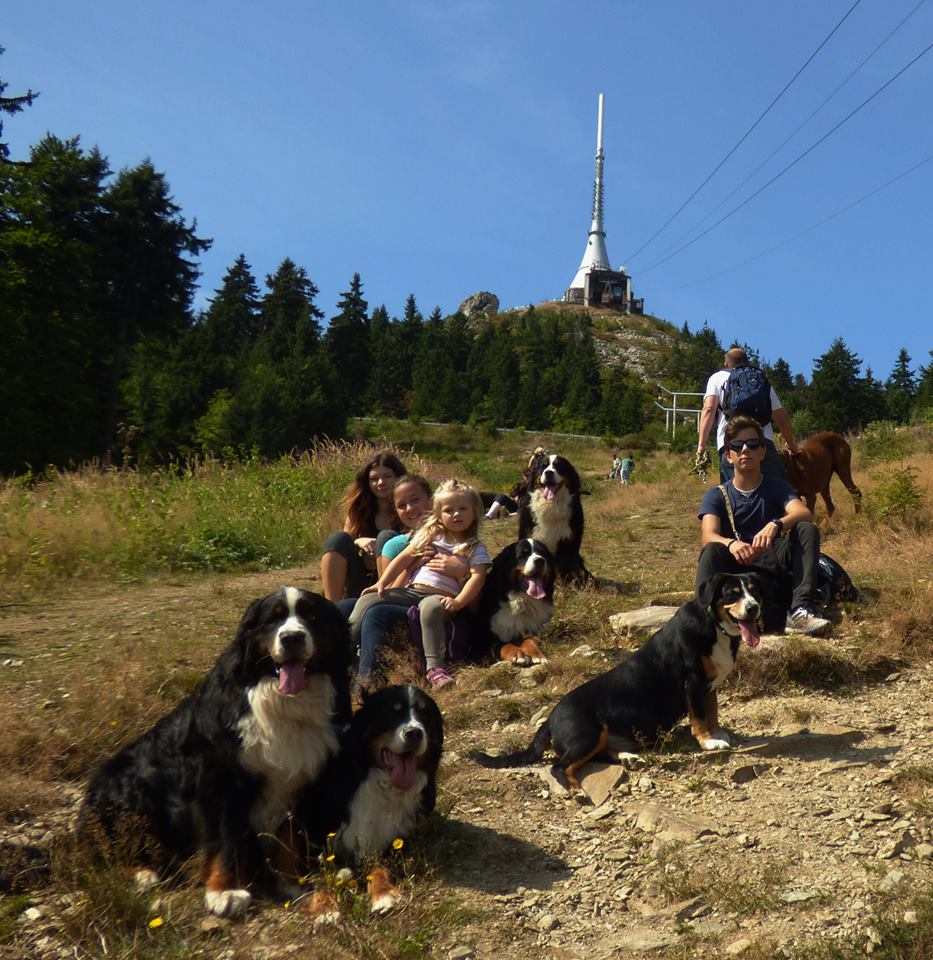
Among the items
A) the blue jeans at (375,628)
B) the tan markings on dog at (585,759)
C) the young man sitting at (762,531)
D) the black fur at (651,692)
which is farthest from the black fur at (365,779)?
the young man sitting at (762,531)

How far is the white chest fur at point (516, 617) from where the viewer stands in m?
6.25

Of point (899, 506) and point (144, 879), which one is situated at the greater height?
point (899, 506)

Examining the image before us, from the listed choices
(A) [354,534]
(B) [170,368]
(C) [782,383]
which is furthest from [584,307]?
(A) [354,534]

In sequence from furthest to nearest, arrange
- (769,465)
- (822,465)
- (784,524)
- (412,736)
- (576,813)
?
(822,465)
(769,465)
(784,524)
(576,813)
(412,736)

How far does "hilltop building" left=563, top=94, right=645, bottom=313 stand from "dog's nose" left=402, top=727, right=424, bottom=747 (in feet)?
384

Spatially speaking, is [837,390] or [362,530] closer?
[362,530]

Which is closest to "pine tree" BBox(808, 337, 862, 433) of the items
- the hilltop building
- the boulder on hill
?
the hilltop building

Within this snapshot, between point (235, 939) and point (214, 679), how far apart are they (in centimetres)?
86

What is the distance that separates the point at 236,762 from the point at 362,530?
3484mm

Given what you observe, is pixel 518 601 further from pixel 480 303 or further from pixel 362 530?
pixel 480 303

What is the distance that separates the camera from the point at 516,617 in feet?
20.5

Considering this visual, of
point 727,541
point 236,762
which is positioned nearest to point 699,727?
point 727,541

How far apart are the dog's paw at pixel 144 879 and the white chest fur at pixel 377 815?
63 cm

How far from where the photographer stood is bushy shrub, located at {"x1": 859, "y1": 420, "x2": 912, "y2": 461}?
1809 centimetres
